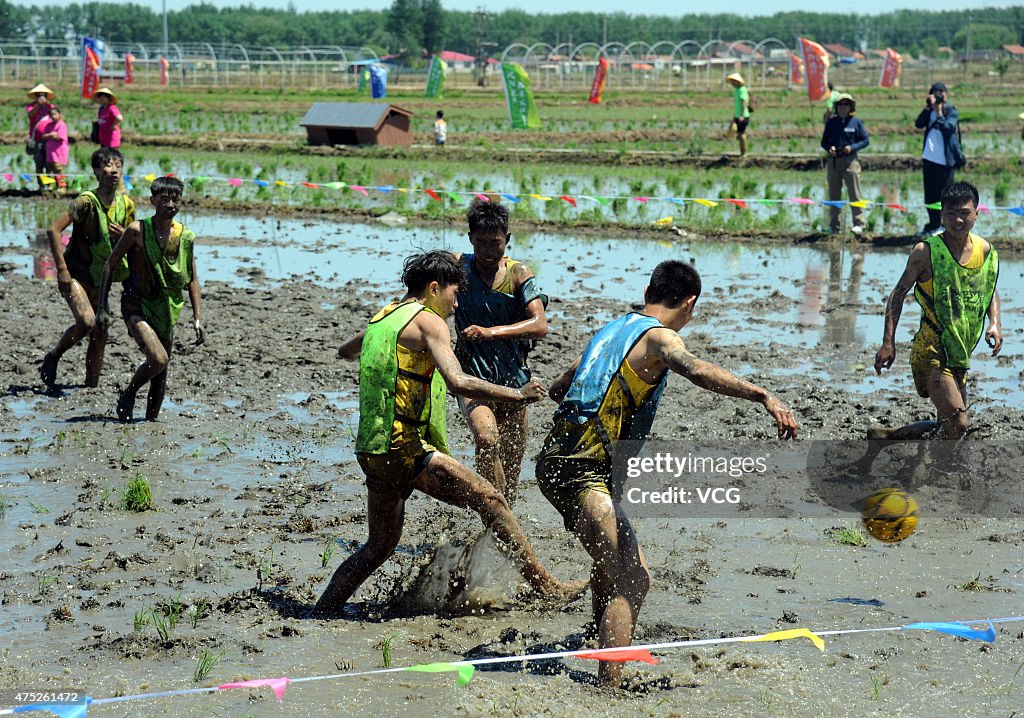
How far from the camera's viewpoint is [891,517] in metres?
7.08

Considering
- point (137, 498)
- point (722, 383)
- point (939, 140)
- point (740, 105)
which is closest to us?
point (722, 383)

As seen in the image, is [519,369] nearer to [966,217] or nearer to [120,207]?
[966,217]

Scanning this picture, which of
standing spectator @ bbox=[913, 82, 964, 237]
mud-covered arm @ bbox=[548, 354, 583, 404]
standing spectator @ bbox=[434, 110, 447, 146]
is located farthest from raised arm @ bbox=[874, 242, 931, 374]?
standing spectator @ bbox=[434, 110, 447, 146]

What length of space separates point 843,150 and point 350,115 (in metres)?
17.0

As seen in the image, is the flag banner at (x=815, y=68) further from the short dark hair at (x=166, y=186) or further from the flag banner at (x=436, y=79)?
the short dark hair at (x=166, y=186)

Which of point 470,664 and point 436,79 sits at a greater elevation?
point 436,79

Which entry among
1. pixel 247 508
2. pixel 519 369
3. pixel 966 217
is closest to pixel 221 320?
pixel 247 508

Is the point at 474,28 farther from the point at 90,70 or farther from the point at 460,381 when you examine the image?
the point at 460,381

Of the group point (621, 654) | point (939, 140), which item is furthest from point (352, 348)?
point (939, 140)

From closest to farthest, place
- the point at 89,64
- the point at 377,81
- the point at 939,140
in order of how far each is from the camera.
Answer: the point at 939,140
the point at 89,64
the point at 377,81

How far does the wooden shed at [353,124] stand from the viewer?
3142 centimetres

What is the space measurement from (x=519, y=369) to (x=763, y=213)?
14210mm

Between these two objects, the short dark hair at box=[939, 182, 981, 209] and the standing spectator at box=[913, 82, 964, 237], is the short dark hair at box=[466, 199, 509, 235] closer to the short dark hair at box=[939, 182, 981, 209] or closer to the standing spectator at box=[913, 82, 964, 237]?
the short dark hair at box=[939, 182, 981, 209]

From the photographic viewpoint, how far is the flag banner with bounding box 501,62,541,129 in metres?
26.7
